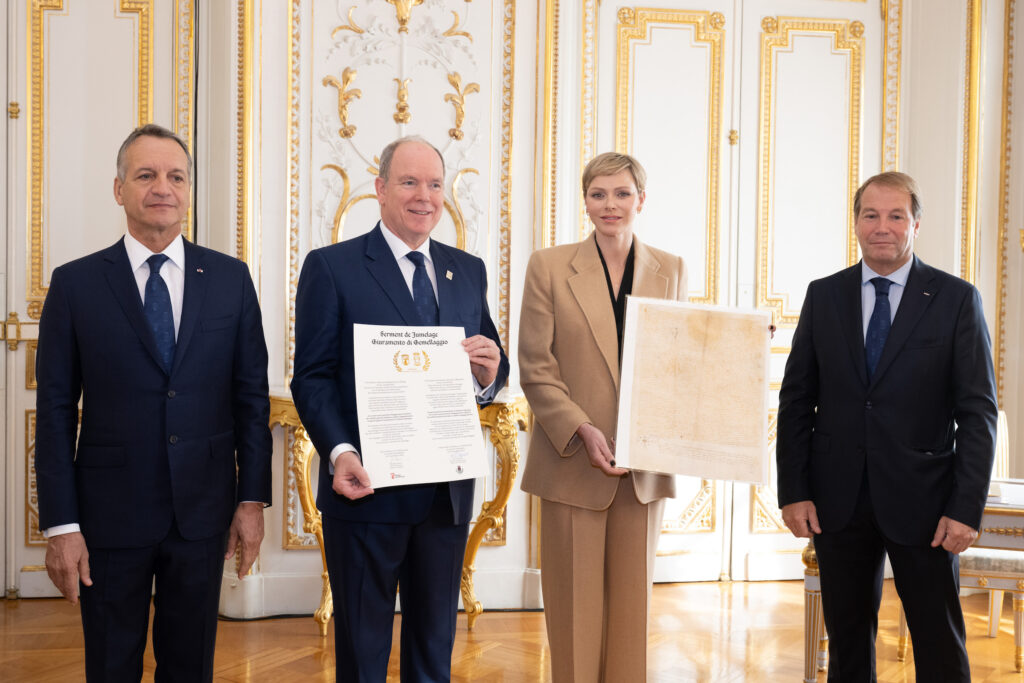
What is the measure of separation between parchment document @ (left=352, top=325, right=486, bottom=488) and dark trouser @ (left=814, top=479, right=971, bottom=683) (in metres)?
1.05

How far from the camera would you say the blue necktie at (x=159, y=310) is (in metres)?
1.99

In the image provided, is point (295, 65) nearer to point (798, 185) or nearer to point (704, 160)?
point (704, 160)

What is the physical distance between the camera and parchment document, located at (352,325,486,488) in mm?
1941

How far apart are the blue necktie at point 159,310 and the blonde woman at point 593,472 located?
0.94 meters

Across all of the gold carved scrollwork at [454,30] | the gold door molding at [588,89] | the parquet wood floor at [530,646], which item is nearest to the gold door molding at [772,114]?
the gold door molding at [588,89]

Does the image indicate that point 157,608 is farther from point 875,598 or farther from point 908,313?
point 908,313

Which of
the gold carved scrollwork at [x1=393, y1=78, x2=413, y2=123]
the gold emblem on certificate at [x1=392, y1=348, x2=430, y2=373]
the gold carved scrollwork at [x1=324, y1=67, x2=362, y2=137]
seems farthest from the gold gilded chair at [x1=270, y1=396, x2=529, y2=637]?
the gold emblem on certificate at [x1=392, y1=348, x2=430, y2=373]

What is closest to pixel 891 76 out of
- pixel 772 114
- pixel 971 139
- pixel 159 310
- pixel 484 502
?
pixel 971 139

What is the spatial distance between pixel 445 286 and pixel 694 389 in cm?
69

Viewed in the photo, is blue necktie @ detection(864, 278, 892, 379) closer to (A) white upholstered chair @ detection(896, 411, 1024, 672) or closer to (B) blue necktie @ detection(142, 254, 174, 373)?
(A) white upholstered chair @ detection(896, 411, 1024, 672)

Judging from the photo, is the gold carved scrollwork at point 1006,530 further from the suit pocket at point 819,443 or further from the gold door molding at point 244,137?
the gold door molding at point 244,137

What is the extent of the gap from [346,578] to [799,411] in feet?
4.27

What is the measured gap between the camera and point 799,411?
247 cm

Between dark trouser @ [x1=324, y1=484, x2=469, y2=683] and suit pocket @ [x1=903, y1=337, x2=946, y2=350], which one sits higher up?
suit pocket @ [x1=903, y1=337, x2=946, y2=350]
